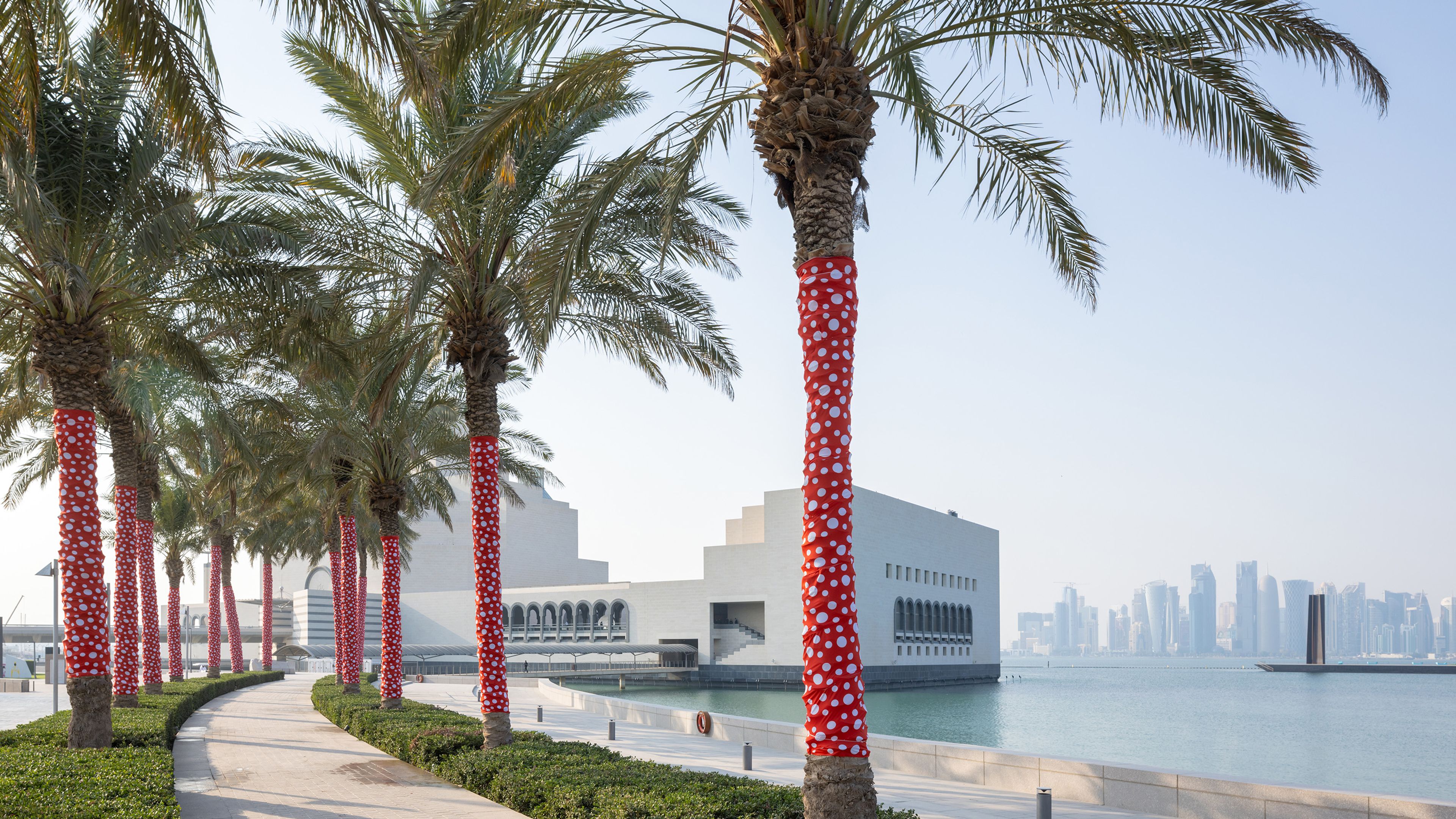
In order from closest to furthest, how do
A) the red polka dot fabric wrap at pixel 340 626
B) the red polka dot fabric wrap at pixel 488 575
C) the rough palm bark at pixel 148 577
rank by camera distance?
the red polka dot fabric wrap at pixel 488 575 → the rough palm bark at pixel 148 577 → the red polka dot fabric wrap at pixel 340 626

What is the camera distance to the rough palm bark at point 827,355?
852 cm

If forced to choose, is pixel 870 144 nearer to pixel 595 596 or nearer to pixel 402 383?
pixel 402 383

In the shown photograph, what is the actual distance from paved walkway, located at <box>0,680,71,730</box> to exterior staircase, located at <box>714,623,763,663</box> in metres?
41.9

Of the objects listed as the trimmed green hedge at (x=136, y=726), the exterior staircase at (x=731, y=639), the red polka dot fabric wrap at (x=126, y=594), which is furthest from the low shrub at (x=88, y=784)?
the exterior staircase at (x=731, y=639)

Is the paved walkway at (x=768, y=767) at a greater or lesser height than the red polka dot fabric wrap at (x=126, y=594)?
lesser

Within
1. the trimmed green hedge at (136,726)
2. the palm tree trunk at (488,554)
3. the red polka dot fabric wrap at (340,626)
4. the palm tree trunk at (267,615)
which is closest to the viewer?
the trimmed green hedge at (136,726)

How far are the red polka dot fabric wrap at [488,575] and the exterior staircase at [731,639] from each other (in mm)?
61438

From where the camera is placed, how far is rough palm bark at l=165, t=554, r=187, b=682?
117 ft

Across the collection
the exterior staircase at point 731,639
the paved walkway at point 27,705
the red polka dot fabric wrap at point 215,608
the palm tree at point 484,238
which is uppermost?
the palm tree at point 484,238

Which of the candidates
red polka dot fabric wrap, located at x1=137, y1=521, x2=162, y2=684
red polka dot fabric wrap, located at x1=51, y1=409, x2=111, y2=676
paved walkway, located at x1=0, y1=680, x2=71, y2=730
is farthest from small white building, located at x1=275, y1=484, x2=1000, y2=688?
red polka dot fabric wrap, located at x1=51, y1=409, x2=111, y2=676

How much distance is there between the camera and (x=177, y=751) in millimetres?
18938

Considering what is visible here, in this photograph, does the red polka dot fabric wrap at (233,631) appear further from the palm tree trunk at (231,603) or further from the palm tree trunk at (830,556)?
the palm tree trunk at (830,556)

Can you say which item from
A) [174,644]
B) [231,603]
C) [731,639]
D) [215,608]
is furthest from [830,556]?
[731,639]

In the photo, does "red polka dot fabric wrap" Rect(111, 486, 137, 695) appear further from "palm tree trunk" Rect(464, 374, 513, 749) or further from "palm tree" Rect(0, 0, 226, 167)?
"palm tree" Rect(0, 0, 226, 167)
